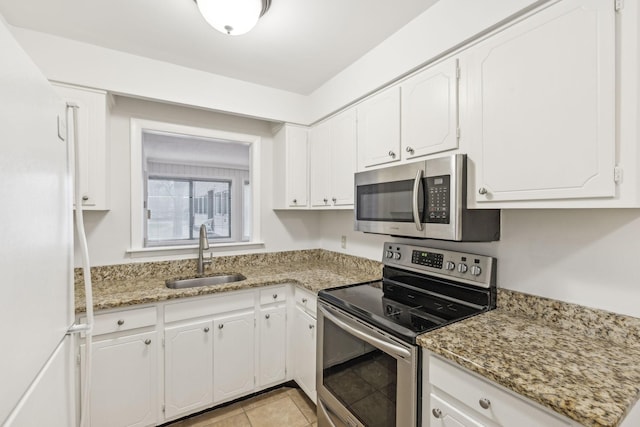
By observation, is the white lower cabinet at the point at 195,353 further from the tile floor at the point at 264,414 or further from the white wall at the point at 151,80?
the white wall at the point at 151,80

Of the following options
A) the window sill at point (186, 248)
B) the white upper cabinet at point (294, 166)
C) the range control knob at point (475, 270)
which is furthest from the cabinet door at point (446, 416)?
the window sill at point (186, 248)

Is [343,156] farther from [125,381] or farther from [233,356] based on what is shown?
[125,381]

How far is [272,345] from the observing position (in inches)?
86.5

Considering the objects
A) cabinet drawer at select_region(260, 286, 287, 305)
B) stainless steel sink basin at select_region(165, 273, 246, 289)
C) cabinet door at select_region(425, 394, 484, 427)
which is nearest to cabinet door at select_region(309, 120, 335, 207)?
cabinet drawer at select_region(260, 286, 287, 305)

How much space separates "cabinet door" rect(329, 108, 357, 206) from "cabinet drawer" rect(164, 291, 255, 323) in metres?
0.96

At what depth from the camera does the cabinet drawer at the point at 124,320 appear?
1656mm

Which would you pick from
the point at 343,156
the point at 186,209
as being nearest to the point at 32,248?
the point at 343,156

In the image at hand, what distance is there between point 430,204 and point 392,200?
0.28m

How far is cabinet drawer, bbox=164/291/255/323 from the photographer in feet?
6.09

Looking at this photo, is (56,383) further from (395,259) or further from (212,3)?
(395,259)

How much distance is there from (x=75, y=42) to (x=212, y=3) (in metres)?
1.13

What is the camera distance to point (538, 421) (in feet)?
2.83

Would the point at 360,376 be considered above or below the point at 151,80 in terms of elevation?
below

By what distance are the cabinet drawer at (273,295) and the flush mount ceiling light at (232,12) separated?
1.62 m
